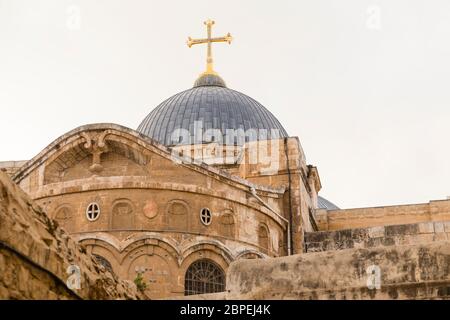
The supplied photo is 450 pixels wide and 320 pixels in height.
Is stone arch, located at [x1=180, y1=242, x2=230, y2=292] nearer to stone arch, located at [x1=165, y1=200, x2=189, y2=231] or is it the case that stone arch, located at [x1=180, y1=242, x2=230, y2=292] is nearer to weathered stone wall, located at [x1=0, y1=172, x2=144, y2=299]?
stone arch, located at [x1=165, y1=200, x2=189, y2=231]

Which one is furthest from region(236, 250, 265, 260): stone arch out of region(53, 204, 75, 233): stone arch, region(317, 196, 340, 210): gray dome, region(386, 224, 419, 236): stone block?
region(317, 196, 340, 210): gray dome

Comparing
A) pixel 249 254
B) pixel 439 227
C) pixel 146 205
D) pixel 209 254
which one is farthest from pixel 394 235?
pixel 146 205

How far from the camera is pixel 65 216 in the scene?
69.5 feet

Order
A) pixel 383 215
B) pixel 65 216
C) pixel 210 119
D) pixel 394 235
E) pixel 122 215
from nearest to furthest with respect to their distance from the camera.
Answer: pixel 122 215 < pixel 65 216 < pixel 394 235 < pixel 383 215 < pixel 210 119

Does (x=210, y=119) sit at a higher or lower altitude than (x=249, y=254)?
higher

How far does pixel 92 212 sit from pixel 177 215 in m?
2.30

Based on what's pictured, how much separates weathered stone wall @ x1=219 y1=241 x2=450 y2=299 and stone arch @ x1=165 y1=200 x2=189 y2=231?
917 centimetres

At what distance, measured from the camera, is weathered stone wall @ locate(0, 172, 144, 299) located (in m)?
6.09

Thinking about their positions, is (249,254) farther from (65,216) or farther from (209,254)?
(65,216)

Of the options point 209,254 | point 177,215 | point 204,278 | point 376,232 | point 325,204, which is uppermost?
point 325,204

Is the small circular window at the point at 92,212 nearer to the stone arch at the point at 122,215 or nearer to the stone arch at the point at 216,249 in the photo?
the stone arch at the point at 122,215

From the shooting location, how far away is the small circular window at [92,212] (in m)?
20.8
